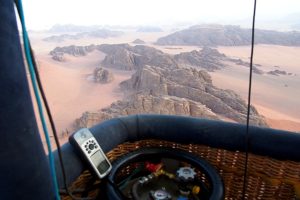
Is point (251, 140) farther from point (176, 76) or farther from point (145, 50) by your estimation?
point (145, 50)

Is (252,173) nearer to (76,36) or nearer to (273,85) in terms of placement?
(273,85)

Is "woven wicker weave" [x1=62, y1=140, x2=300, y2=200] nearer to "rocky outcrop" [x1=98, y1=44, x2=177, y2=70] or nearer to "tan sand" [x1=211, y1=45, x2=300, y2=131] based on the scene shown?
"tan sand" [x1=211, y1=45, x2=300, y2=131]

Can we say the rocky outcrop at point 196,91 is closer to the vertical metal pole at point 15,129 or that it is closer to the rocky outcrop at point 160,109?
the rocky outcrop at point 160,109

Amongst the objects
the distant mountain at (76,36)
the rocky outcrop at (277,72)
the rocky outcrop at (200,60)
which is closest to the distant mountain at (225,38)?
the rocky outcrop at (200,60)

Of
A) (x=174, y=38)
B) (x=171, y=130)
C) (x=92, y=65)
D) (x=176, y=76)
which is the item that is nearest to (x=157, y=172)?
(x=171, y=130)

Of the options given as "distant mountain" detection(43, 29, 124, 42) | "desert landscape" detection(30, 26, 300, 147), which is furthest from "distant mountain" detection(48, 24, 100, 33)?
"desert landscape" detection(30, 26, 300, 147)

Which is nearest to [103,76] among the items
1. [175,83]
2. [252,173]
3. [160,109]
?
[175,83]
